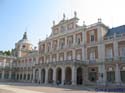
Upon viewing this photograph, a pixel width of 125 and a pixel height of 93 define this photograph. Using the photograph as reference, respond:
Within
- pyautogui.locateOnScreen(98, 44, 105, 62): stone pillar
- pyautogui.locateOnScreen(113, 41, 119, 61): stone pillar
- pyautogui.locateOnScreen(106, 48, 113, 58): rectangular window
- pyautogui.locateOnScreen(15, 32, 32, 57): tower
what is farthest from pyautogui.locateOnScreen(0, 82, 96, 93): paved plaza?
pyautogui.locateOnScreen(15, 32, 32, 57): tower

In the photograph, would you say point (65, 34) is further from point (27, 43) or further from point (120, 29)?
point (27, 43)

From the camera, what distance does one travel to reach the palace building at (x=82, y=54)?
3017 centimetres

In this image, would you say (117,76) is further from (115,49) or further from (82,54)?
(82,54)

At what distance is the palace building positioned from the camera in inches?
1188

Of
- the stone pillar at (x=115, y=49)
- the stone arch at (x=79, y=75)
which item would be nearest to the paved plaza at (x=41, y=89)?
the stone pillar at (x=115, y=49)

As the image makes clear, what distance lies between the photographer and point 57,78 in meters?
38.5

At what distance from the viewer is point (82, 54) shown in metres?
35.9

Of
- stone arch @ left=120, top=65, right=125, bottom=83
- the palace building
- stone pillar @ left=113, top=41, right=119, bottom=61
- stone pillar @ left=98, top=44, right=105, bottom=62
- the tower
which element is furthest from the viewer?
the tower

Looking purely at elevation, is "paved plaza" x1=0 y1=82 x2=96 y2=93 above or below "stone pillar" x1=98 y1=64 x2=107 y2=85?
below

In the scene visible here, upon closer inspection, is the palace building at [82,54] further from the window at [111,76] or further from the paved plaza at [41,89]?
the paved plaza at [41,89]

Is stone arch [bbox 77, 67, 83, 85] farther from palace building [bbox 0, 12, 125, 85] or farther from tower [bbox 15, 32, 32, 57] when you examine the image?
tower [bbox 15, 32, 32, 57]

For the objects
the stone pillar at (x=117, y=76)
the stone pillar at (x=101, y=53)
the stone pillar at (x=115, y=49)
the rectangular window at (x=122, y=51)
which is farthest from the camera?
the stone pillar at (x=101, y=53)

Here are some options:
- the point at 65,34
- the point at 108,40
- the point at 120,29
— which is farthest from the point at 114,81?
the point at 65,34

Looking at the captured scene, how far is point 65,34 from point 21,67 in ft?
89.4
